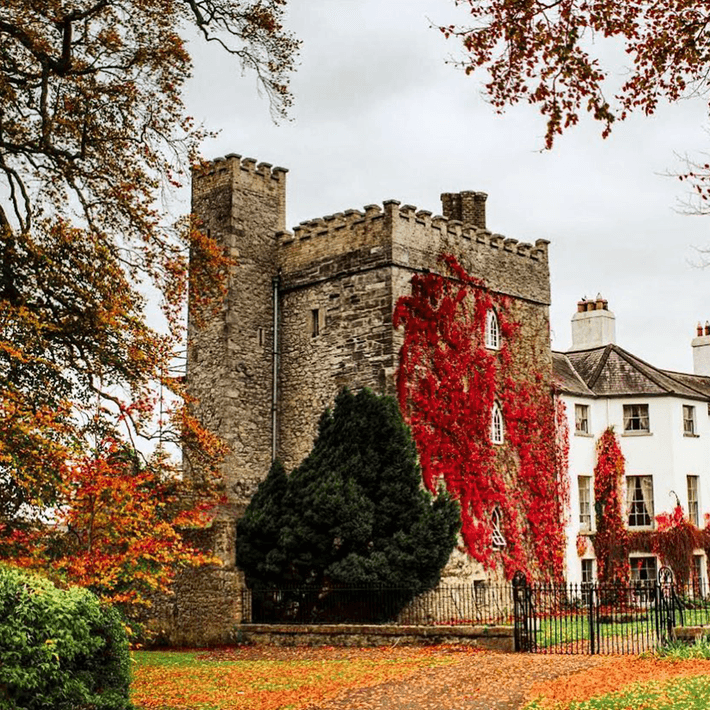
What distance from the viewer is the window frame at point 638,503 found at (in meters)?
33.8

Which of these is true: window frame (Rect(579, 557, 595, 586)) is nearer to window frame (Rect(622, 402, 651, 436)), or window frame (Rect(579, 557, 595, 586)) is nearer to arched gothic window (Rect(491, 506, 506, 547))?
window frame (Rect(622, 402, 651, 436))

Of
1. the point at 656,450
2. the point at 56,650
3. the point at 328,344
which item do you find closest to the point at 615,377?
the point at 656,450

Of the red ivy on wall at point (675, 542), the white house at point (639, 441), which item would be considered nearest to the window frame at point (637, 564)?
the white house at point (639, 441)

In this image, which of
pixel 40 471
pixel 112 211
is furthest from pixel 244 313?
pixel 40 471

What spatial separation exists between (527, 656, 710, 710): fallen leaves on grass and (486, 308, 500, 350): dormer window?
47.4 ft

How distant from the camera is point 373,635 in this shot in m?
22.0

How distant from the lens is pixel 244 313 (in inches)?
1178

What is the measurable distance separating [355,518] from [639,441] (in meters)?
14.1

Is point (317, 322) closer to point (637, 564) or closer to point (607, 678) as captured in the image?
point (637, 564)

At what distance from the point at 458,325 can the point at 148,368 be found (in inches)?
522

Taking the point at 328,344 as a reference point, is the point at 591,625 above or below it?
below

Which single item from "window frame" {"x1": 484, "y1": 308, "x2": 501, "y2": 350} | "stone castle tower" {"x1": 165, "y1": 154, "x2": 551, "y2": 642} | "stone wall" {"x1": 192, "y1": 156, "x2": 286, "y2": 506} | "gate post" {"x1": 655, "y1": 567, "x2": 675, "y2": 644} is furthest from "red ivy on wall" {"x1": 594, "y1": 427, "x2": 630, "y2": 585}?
"gate post" {"x1": 655, "y1": 567, "x2": 675, "y2": 644}

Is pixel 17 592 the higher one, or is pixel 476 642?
pixel 17 592

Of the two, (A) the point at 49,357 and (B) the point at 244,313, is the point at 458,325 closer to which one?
(B) the point at 244,313
